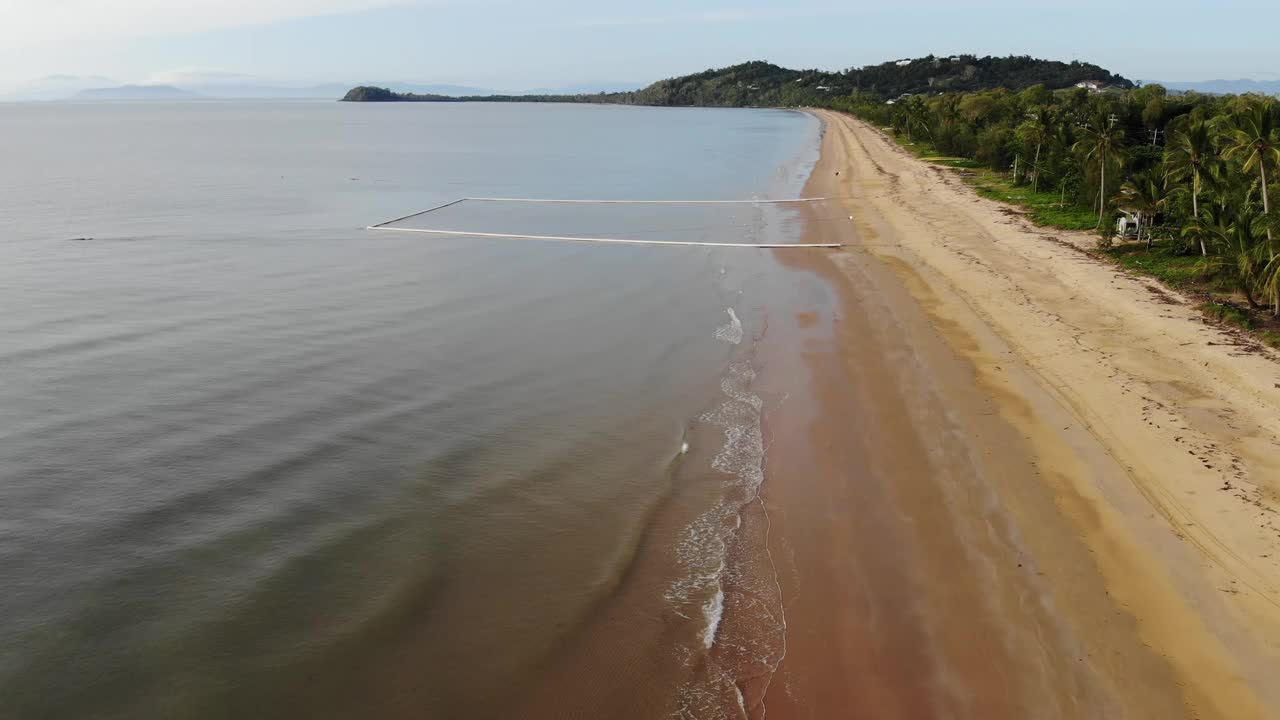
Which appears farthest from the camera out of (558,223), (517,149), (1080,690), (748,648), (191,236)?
(517,149)

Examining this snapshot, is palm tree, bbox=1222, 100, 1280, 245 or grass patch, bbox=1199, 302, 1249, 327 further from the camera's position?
palm tree, bbox=1222, 100, 1280, 245

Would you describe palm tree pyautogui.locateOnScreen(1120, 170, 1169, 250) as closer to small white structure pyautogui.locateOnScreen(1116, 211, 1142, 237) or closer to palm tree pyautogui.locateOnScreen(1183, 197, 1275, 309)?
small white structure pyautogui.locateOnScreen(1116, 211, 1142, 237)

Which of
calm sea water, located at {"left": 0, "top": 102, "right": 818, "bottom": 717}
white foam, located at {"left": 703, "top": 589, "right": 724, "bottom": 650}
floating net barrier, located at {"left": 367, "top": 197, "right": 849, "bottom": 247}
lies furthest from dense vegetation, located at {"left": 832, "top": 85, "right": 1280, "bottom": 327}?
white foam, located at {"left": 703, "top": 589, "right": 724, "bottom": 650}

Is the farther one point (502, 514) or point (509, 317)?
point (509, 317)

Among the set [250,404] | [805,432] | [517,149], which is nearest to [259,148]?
[517,149]

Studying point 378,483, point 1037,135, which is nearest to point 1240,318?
point 378,483

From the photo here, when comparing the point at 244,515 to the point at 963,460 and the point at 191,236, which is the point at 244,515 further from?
the point at 191,236
